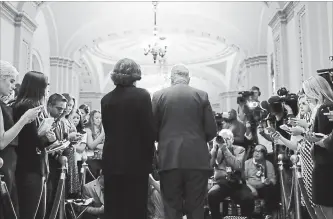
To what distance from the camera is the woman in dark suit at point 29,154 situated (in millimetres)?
3307

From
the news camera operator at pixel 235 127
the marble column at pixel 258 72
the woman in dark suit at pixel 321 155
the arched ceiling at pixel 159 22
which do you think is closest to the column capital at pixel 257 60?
the marble column at pixel 258 72

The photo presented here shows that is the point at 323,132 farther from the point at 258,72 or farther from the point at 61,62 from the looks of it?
the point at 61,62

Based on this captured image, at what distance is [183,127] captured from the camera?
364 centimetres

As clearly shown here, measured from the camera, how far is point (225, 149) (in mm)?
5867

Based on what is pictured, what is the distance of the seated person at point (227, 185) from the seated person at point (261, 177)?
1.06ft

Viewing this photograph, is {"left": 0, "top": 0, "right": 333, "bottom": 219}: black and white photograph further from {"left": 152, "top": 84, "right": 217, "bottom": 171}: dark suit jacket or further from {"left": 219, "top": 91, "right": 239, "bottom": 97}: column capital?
{"left": 219, "top": 91, "right": 239, "bottom": 97}: column capital

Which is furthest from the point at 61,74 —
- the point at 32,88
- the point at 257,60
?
the point at 32,88

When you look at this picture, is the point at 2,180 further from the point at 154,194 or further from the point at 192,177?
the point at 154,194

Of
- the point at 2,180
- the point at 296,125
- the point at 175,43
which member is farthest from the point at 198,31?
the point at 2,180

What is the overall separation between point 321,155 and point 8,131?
2.44 meters

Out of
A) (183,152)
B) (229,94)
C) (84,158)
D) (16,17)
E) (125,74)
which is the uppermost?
(16,17)

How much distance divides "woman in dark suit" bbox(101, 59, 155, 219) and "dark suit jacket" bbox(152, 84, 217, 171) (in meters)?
0.27

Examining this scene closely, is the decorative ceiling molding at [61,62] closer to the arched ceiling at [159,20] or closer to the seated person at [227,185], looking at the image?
the arched ceiling at [159,20]

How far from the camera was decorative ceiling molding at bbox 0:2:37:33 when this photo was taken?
9.97m
